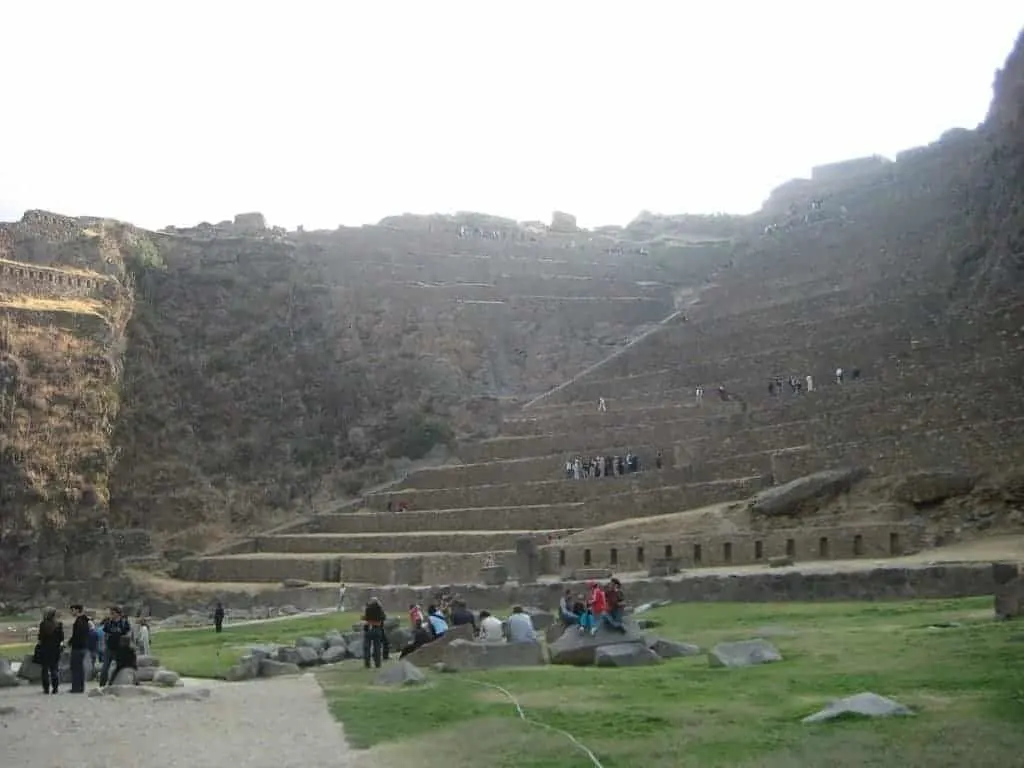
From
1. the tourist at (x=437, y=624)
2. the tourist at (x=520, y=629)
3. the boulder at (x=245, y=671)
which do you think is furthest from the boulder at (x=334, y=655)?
the tourist at (x=520, y=629)

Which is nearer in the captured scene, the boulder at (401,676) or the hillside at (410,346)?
the boulder at (401,676)

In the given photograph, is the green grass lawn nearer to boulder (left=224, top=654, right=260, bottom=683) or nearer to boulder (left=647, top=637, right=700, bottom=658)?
boulder (left=647, top=637, right=700, bottom=658)

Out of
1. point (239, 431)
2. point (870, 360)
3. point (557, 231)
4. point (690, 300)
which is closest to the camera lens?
point (870, 360)

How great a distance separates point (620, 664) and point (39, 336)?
3084 centimetres

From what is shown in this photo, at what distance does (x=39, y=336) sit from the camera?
129 ft

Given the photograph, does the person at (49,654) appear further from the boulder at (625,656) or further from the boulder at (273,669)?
the boulder at (625,656)

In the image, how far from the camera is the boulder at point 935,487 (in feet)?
82.7

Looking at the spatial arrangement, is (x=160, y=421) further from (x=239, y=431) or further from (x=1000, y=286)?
(x=1000, y=286)

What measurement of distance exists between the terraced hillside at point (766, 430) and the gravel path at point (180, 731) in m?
14.5

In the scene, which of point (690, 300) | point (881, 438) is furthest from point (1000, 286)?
point (690, 300)

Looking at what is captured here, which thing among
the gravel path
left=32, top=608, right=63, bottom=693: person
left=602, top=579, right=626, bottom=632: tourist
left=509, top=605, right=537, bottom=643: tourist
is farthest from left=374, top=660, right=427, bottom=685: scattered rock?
left=32, top=608, right=63, bottom=693: person

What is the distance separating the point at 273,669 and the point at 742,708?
887 cm

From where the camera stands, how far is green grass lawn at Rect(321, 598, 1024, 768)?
8234 mm

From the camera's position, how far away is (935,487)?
25.3 metres
